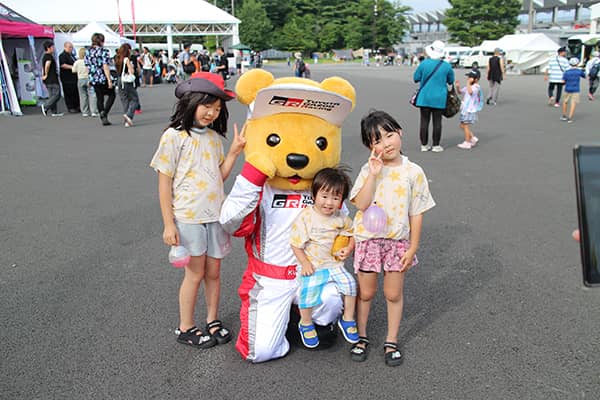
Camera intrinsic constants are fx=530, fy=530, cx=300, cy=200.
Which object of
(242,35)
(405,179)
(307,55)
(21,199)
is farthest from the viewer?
(307,55)

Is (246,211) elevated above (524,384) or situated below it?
above

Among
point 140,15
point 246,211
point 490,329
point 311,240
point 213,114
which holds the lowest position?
point 490,329

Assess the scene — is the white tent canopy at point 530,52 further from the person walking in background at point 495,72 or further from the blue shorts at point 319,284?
the blue shorts at point 319,284

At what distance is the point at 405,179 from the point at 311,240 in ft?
2.08

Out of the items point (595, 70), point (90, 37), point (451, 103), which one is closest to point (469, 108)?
point (451, 103)

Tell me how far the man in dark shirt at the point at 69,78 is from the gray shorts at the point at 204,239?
13088 millimetres

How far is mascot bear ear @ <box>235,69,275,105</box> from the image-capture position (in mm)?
3092

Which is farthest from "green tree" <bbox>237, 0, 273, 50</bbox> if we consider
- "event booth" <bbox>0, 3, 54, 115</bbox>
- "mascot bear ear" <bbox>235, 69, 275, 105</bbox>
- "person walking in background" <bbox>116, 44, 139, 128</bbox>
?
"mascot bear ear" <bbox>235, 69, 275, 105</bbox>

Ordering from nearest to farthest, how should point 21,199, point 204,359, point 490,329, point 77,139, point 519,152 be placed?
1. point 204,359
2. point 490,329
3. point 21,199
4. point 519,152
5. point 77,139

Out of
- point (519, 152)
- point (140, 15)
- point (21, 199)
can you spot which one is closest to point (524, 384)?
point (21, 199)

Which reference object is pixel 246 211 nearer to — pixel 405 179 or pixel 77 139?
pixel 405 179

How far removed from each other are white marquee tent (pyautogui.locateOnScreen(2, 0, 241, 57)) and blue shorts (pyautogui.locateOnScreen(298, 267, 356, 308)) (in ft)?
122

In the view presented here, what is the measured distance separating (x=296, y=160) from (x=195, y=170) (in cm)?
59

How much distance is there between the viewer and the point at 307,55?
3506 inches
